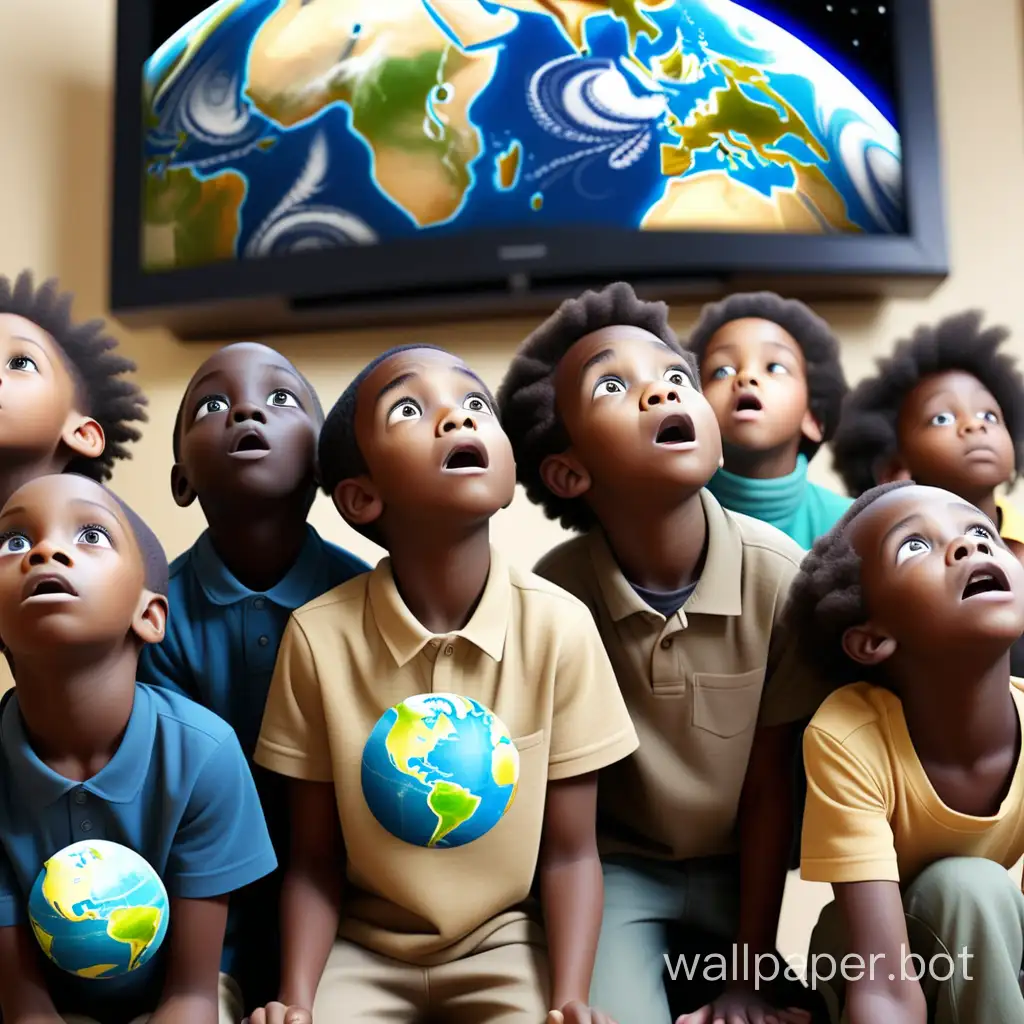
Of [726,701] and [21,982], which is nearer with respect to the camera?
[21,982]

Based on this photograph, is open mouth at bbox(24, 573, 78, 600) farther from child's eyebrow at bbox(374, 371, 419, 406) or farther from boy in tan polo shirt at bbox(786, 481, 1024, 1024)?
boy in tan polo shirt at bbox(786, 481, 1024, 1024)

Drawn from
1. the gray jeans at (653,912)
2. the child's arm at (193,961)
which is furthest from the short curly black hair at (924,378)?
the child's arm at (193,961)

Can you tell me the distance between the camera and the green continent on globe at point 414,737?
899mm

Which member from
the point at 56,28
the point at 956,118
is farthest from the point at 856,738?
the point at 56,28

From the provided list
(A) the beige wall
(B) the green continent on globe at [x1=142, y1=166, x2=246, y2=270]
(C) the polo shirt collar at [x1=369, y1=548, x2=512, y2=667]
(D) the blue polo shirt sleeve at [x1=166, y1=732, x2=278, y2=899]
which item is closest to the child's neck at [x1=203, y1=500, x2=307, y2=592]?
(C) the polo shirt collar at [x1=369, y1=548, x2=512, y2=667]

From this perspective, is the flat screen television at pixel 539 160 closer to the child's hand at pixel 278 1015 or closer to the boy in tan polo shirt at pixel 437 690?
the boy in tan polo shirt at pixel 437 690

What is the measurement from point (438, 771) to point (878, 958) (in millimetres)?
322

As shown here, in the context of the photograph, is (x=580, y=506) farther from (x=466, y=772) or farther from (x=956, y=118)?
(x=956, y=118)

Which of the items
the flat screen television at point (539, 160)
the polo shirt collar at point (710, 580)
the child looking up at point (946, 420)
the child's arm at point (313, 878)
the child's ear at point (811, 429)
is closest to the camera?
the child's arm at point (313, 878)

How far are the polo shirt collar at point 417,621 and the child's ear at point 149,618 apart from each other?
0.55ft

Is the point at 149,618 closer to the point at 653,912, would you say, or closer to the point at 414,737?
the point at 414,737

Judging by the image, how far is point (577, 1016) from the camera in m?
0.87

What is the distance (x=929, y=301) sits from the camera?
1914 millimetres

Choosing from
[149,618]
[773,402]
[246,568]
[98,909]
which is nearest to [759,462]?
[773,402]
